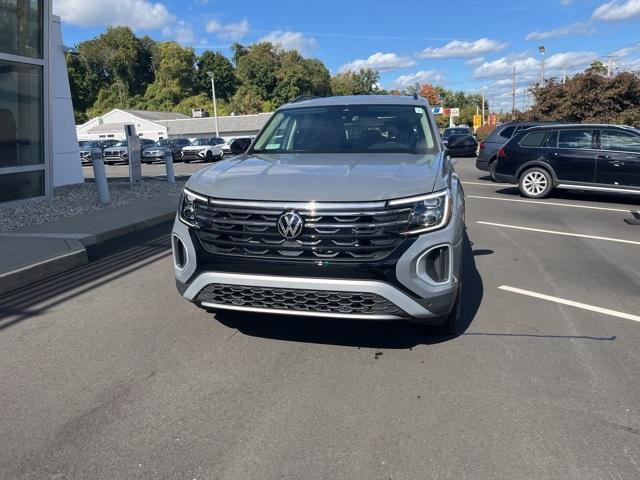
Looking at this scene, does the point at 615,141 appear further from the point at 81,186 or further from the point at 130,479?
the point at 81,186

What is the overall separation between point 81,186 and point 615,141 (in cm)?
1390

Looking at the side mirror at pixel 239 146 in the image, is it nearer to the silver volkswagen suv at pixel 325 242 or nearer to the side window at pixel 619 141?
the silver volkswagen suv at pixel 325 242

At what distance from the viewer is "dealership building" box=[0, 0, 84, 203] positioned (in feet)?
34.7

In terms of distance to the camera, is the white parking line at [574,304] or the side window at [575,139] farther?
the side window at [575,139]

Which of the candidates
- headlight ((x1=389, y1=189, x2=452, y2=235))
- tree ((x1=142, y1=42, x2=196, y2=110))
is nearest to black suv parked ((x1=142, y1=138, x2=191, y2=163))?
headlight ((x1=389, y1=189, x2=452, y2=235))

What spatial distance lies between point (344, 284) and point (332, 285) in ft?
0.25

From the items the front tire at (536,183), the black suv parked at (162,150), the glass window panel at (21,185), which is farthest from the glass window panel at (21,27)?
the black suv parked at (162,150)

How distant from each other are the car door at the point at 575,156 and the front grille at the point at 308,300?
33.5ft

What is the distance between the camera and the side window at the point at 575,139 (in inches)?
471

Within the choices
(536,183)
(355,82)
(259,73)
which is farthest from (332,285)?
(355,82)

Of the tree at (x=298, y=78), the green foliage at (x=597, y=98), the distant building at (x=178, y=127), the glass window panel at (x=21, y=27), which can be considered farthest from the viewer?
the tree at (x=298, y=78)

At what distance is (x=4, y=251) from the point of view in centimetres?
686

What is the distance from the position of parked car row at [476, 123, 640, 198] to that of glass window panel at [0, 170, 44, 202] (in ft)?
35.6

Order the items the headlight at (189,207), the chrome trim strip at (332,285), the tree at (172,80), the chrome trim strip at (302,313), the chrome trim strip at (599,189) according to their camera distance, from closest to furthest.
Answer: the chrome trim strip at (332,285) → the chrome trim strip at (302,313) → the headlight at (189,207) → the chrome trim strip at (599,189) → the tree at (172,80)
